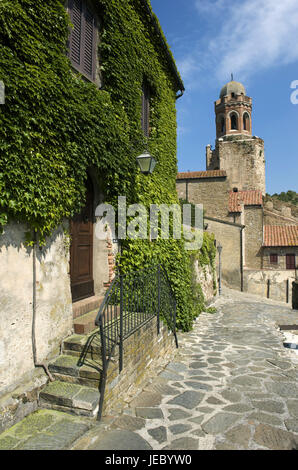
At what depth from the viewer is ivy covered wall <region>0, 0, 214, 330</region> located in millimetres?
3375

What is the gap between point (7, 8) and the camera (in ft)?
11.1

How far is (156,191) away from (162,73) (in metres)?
4.08

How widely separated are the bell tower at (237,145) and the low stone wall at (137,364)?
82.0 ft

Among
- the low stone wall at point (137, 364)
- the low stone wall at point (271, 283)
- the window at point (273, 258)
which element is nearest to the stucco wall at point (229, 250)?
the low stone wall at point (271, 283)

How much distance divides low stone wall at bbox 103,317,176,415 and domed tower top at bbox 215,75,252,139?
3489 centimetres

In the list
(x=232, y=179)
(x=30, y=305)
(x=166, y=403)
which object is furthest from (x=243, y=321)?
(x=232, y=179)

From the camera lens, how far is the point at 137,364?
4.30 m

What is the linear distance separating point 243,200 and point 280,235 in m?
4.90

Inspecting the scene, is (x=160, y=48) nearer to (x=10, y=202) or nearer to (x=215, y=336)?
(x=10, y=202)

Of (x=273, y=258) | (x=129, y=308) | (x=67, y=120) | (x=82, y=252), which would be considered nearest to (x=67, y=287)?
(x=129, y=308)

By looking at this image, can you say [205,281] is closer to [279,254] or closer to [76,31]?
[76,31]

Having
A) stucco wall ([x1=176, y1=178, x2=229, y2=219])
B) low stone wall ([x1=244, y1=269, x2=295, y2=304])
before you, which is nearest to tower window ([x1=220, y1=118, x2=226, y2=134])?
stucco wall ([x1=176, y1=178, x2=229, y2=219])

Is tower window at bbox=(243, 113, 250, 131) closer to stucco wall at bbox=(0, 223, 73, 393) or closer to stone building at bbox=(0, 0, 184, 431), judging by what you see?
stone building at bbox=(0, 0, 184, 431)

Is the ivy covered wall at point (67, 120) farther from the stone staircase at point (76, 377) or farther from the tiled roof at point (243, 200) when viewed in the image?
the tiled roof at point (243, 200)
